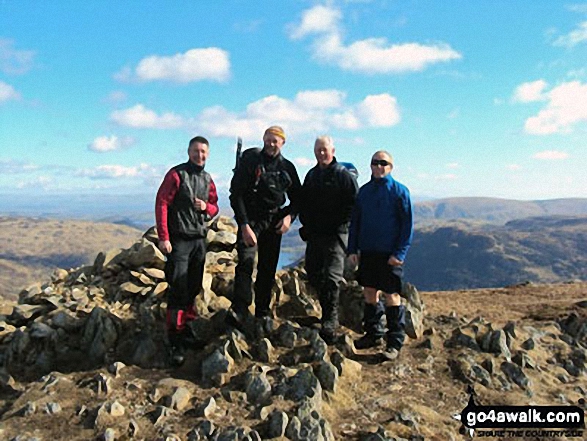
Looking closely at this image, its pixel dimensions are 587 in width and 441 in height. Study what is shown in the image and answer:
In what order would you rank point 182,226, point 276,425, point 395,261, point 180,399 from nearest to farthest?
point 276,425
point 180,399
point 182,226
point 395,261

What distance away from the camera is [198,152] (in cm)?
963

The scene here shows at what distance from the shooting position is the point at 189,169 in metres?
9.70

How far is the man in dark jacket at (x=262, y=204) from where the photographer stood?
982 centimetres

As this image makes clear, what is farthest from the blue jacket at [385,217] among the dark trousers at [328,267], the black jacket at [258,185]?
the black jacket at [258,185]

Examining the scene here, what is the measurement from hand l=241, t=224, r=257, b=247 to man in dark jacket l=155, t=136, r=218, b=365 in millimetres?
1063

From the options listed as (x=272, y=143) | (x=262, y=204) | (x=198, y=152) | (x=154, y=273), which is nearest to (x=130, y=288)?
(x=154, y=273)

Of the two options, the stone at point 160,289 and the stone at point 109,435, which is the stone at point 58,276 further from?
the stone at point 109,435

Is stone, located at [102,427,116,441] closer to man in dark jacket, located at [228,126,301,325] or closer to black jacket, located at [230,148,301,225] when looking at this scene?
man in dark jacket, located at [228,126,301,325]

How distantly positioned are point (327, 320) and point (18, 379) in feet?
24.8

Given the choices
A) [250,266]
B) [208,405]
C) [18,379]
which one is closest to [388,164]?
[250,266]

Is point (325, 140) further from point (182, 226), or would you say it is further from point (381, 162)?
point (182, 226)

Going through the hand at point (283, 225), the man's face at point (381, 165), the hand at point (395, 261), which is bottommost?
the hand at point (395, 261)

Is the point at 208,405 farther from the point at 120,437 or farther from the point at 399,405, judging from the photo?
the point at 399,405

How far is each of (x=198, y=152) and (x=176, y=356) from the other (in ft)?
15.8
